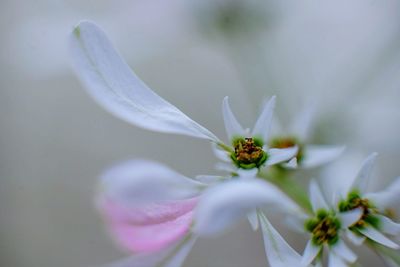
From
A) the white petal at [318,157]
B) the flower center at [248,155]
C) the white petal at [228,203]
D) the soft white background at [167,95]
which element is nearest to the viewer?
the white petal at [228,203]

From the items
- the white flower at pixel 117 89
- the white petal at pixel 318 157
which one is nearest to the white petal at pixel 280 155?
the white flower at pixel 117 89

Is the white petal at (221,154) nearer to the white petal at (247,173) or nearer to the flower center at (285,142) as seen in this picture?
the white petal at (247,173)

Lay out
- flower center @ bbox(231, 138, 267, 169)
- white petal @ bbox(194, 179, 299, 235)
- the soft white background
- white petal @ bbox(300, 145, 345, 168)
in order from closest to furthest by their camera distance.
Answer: white petal @ bbox(194, 179, 299, 235) < flower center @ bbox(231, 138, 267, 169) < white petal @ bbox(300, 145, 345, 168) < the soft white background

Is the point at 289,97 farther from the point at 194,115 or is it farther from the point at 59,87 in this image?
the point at 59,87

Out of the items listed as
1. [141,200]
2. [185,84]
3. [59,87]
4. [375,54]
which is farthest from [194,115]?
[141,200]

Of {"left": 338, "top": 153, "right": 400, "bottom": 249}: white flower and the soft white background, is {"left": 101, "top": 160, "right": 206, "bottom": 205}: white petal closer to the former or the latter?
{"left": 338, "top": 153, "right": 400, "bottom": 249}: white flower

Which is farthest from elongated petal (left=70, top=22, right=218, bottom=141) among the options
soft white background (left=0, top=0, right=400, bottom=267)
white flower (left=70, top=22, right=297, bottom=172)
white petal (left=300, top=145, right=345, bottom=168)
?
soft white background (left=0, top=0, right=400, bottom=267)
